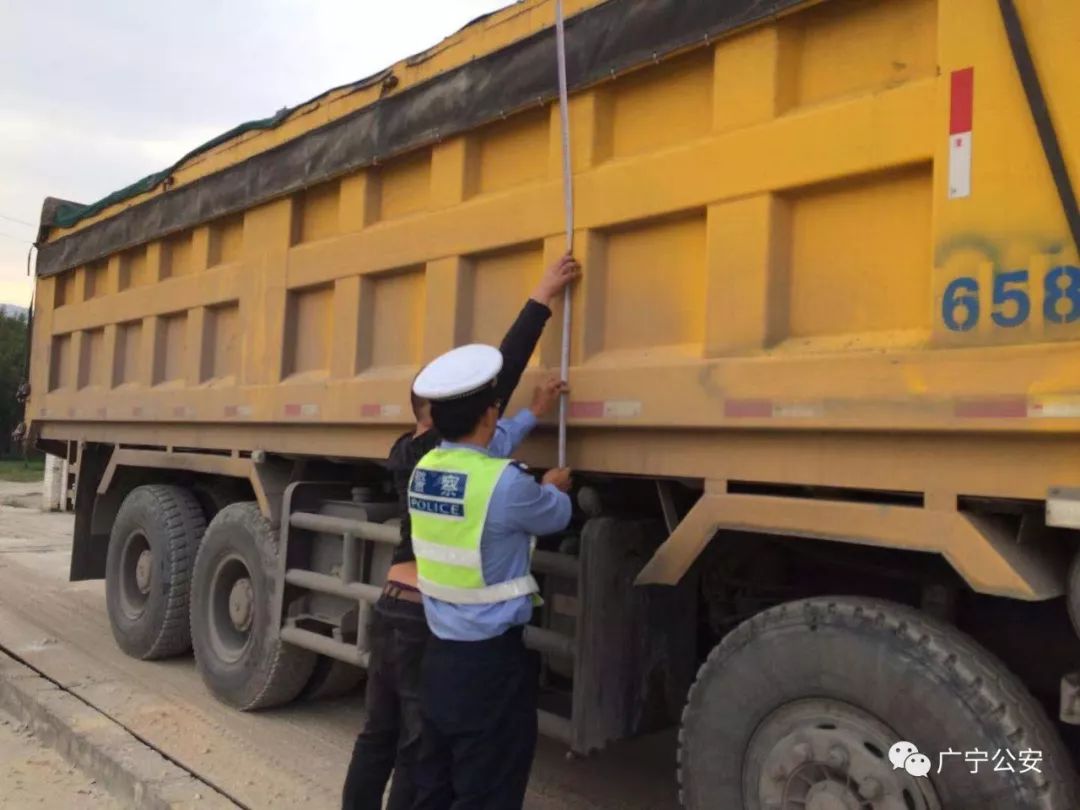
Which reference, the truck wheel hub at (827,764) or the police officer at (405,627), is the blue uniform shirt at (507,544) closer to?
the police officer at (405,627)

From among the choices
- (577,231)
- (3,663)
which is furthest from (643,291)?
(3,663)

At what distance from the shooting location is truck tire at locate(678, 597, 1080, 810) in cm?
213

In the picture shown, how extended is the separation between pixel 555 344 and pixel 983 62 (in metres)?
1.52

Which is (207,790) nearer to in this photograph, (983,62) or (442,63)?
(442,63)

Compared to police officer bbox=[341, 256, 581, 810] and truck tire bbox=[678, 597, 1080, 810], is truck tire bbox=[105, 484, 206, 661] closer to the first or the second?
police officer bbox=[341, 256, 581, 810]

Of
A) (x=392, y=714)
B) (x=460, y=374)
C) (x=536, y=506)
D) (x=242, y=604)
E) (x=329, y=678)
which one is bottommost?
(x=329, y=678)

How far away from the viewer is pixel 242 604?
16.1 ft

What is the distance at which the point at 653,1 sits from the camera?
2.96 m

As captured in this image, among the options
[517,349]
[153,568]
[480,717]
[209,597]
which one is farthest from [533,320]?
[153,568]

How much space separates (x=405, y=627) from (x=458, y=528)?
1.82ft

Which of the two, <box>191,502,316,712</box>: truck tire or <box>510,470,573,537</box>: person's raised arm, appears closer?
<box>510,470,573,537</box>: person's raised arm

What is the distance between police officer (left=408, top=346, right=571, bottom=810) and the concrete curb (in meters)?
1.51

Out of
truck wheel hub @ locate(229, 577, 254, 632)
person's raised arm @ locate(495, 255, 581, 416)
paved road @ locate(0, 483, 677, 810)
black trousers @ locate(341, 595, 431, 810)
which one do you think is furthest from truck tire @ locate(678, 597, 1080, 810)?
truck wheel hub @ locate(229, 577, 254, 632)

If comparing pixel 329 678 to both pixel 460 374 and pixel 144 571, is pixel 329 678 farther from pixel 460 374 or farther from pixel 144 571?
pixel 460 374
